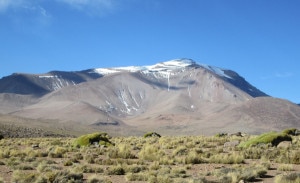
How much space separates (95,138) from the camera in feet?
111

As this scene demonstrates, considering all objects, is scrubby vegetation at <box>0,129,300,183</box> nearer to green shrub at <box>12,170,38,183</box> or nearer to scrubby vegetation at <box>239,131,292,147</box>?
green shrub at <box>12,170,38,183</box>

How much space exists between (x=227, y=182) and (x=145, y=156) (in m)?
9.35

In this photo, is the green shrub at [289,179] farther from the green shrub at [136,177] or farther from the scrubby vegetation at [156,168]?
the green shrub at [136,177]

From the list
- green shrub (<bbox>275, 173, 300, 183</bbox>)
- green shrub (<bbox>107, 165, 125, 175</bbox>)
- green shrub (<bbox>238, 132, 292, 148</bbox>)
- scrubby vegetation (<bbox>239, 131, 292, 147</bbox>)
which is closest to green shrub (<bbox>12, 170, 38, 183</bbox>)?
green shrub (<bbox>107, 165, 125, 175</bbox>)

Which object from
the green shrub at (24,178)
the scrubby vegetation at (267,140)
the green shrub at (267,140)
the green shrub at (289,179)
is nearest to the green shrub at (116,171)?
the green shrub at (24,178)

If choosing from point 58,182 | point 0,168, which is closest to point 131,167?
point 58,182

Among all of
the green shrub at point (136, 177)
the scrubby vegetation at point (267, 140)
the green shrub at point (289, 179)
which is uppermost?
the scrubby vegetation at point (267, 140)

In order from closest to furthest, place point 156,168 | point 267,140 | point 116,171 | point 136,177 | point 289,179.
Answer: point 289,179 → point 136,177 → point 116,171 → point 156,168 → point 267,140

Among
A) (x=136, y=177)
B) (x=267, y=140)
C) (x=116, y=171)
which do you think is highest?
(x=267, y=140)

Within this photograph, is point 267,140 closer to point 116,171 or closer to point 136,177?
point 116,171

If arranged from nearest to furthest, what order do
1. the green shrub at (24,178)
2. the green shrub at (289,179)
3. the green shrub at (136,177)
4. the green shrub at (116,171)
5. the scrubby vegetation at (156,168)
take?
1. the green shrub at (289,179)
2. the green shrub at (24,178)
3. the scrubby vegetation at (156,168)
4. the green shrub at (136,177)
5. the green shrub at (116,171)

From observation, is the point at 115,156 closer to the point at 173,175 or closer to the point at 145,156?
the point at 145,156

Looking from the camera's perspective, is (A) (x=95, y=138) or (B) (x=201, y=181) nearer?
(B) (x=201, y=181)

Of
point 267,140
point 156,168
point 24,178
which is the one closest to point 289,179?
point 156,168
